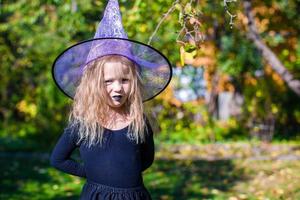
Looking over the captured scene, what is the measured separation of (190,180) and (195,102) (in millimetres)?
6233

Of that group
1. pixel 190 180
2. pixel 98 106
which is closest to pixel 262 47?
pixel 190 180

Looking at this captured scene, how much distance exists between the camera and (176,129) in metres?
13.9

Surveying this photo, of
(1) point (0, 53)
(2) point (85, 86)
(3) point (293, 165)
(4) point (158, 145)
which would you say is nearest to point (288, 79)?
(3) point (293, 165)

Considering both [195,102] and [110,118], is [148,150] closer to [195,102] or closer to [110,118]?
[110,118]

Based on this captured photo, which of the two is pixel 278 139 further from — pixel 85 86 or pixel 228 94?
pixel 85 86

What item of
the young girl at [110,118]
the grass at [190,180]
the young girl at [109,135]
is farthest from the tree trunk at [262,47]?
the young girl at [109,135]

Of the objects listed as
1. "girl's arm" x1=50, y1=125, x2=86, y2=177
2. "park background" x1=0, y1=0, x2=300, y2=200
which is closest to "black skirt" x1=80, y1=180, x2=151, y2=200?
"girl's arm" x1=50, y1=125, x2=86, y2=177

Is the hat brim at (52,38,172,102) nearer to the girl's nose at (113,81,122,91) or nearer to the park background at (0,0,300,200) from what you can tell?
the girl's nose at (113,81,122,91)

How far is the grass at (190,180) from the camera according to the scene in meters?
6.95

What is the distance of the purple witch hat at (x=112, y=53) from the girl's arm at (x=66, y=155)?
12.4 inches

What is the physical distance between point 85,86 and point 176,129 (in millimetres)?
10880

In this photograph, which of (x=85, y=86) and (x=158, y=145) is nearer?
(x=85, y=86)

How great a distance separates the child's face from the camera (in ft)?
9.77

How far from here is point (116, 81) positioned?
2.98 meters
